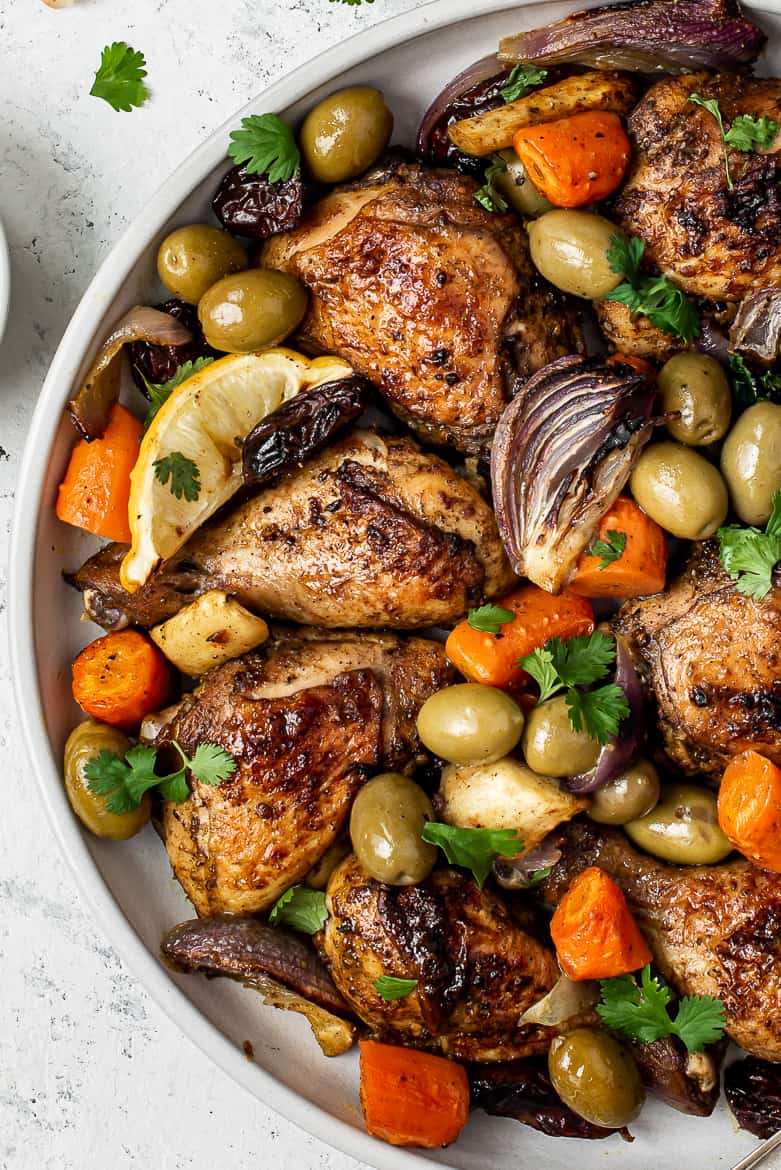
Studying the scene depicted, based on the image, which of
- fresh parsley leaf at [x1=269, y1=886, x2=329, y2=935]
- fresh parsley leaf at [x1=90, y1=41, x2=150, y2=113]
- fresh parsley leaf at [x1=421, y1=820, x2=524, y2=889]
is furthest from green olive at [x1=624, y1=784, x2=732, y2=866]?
fresh parsley leaf at [x1=90, y1=41, x2=150, y2=113]

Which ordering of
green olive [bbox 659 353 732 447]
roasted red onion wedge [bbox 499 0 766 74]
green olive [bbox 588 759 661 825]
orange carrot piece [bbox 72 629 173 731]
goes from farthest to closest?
1. orange carrot piece [bbox 72 629 173 731]
2. green olive [bbox 588 759 661 825]
3. green olive [bbox 659 353 732 447]
4. roasted red onion wedge [bbox 499 0 766 74]

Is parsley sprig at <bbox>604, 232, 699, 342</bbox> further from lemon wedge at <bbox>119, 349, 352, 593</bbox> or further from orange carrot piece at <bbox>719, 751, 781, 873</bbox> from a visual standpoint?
orange carrot piece at <bbox>719, 751, 781, 873</bbox>

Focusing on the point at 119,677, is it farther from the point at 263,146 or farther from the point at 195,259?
the point at 263,146

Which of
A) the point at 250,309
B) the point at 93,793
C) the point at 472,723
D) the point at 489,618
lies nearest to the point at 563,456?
the point at 489,618

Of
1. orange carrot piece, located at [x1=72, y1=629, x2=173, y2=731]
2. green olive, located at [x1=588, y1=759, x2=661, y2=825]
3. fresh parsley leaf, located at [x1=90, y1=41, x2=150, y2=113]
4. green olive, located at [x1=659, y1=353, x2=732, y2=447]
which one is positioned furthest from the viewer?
fresh parsley leaf, located at [x1=90, y1=41, x2=150, y2=113]

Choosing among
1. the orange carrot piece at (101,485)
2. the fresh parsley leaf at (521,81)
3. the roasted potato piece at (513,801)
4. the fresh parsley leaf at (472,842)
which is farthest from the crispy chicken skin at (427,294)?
the fresh parsley leaf at (472,842)

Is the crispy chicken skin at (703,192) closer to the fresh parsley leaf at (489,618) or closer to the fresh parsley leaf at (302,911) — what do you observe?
the fresh parsley leaf at (489,618)
